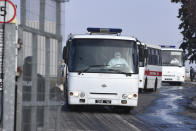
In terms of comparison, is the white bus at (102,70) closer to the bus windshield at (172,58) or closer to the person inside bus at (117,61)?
the person inside bus at (117,61)

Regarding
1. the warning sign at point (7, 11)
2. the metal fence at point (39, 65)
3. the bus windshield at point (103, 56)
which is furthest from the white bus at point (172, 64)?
the warning sign at point (7, 11)

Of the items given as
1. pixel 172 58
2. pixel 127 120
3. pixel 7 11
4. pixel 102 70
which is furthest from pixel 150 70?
pixel 7 11

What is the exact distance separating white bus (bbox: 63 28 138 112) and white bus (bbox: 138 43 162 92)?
45.7ft

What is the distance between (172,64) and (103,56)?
30.0 meters

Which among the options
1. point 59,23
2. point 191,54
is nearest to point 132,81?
point 59,23

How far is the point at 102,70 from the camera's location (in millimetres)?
20078

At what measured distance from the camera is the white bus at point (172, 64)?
4960 centimetres

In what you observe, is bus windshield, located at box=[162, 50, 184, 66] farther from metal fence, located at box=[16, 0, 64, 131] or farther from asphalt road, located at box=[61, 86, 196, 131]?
metal fence, located at box=[16, 0, 64, 131]

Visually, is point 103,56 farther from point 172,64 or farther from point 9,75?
point 172,64

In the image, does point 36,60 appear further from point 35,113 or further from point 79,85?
point 79,85

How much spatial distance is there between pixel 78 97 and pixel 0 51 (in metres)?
12.0

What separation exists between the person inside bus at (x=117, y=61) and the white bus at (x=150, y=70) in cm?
1408

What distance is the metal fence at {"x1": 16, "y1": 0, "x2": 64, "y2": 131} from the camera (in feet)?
26.3

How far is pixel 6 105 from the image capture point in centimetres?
786
